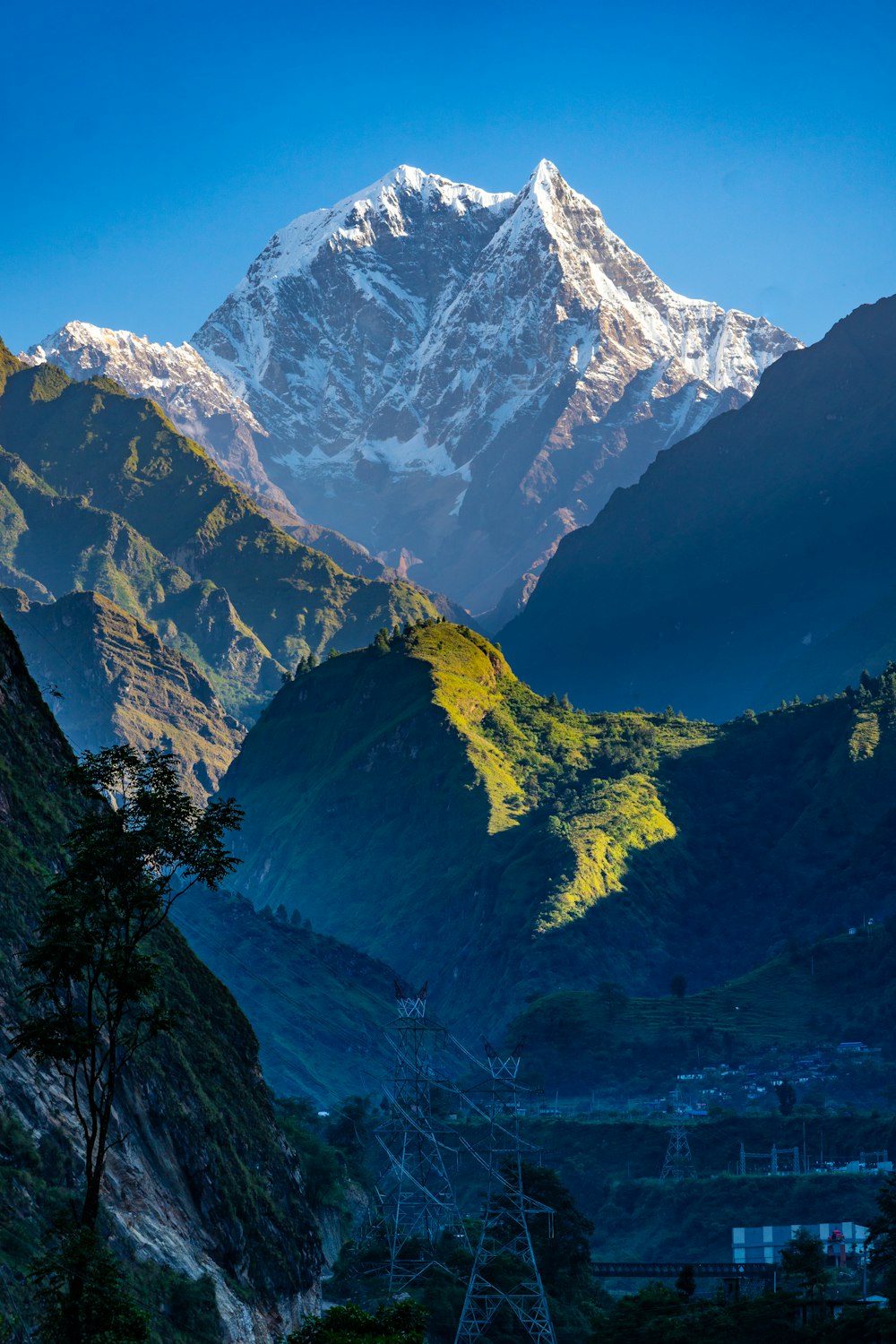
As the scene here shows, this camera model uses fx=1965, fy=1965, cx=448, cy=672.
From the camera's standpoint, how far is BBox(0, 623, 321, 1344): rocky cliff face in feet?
271

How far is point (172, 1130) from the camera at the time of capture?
94812mm

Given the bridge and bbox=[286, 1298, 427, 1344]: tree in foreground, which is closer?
bbox=[286, 1298, 427, 1344]: tree in foreground

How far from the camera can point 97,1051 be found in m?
93.2

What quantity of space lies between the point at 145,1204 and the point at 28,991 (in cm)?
3110

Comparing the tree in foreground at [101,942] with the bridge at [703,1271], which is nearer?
the tree in foreground at [101,942]

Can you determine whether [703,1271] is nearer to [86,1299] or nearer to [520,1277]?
[520,1277]

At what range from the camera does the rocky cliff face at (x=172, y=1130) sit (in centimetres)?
8275

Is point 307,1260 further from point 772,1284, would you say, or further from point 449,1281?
point 772,1284

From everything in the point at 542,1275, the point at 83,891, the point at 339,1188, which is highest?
the point at 339,1188

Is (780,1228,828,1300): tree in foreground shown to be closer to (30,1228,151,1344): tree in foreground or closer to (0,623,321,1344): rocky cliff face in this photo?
(0,623,321,1344): rocky cliff face

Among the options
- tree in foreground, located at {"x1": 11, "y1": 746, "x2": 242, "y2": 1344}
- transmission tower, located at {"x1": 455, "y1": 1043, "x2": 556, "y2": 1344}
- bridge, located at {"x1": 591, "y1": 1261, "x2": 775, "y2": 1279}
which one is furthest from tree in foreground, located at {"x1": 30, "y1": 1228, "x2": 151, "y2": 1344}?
bridge, located at {"x1": 591, "y1": 1261, "x2": 775, "y2": 1279}

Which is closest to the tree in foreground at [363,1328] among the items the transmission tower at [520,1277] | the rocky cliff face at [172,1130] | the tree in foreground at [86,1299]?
the rocky cliff face at [172,1130]

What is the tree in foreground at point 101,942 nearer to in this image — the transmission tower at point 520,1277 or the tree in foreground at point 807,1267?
the transmission tower at point 520,1277

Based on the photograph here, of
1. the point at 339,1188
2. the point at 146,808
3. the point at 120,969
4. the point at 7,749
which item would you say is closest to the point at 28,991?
the point at 120,969
